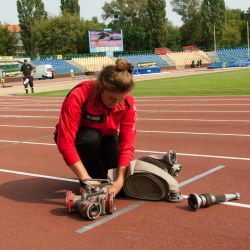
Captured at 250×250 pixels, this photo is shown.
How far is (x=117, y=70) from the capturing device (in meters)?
3.97

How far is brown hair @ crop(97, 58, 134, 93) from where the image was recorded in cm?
394

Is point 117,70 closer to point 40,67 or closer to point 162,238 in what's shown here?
point 162,238

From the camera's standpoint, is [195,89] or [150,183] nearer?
[150,183]

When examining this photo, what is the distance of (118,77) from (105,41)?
58.8m

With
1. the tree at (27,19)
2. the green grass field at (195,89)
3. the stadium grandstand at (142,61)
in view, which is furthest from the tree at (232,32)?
the green grass field at (195,89)

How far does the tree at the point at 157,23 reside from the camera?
257 ft

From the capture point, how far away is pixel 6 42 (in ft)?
263

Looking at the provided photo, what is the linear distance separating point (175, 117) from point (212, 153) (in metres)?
4.81

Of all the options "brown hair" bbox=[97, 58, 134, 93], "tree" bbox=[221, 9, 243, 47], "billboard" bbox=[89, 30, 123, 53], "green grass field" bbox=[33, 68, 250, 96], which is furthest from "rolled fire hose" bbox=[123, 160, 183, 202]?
"tree" bbox=[221, 9, 243, 47]

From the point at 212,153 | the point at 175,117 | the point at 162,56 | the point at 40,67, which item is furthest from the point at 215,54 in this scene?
the point at 212,153

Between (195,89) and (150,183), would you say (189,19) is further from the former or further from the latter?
(150,183)

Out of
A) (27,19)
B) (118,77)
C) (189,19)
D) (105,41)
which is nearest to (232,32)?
(189,19)

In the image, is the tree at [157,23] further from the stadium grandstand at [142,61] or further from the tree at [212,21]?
the tree at [212,21]

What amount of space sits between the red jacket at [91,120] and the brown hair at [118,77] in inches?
13.3
